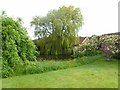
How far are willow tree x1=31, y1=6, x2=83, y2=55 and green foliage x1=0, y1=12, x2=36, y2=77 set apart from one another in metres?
8.07

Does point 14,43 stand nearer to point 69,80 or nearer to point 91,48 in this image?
point 69,80

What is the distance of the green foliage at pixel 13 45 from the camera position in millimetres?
8717

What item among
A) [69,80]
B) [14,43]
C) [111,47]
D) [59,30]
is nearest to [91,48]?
[111,47]

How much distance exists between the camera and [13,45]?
8.95 m

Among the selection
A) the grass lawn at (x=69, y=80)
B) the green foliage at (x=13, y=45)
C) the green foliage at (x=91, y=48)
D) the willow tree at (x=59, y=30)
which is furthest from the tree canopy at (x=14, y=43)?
the willow tree at (x=59, y=30)

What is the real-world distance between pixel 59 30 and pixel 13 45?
9.38 metres

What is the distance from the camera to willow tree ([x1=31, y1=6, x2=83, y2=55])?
59.3 ft

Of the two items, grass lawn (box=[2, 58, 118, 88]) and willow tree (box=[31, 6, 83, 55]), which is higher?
willow tree (box=[31, 6, 83, 55])

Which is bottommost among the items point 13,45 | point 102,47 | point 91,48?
point 91,48

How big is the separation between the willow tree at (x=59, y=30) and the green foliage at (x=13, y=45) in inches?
318

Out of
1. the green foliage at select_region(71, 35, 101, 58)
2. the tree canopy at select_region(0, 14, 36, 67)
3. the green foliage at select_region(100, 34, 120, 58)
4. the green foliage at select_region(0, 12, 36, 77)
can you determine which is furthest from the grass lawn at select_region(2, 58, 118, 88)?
the green foliage at select_region(71, 35, 101, 58)

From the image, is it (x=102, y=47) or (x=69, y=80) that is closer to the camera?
(x=69, y=80)

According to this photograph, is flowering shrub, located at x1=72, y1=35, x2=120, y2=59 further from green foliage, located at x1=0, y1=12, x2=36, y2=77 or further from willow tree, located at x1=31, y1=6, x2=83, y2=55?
green foliage, located at x1=0, y1=12, x2=36, y2=77

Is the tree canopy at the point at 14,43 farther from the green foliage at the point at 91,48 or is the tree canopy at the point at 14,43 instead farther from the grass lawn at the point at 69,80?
the green foliage at the point at 91,48
